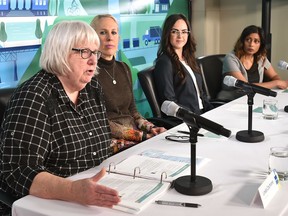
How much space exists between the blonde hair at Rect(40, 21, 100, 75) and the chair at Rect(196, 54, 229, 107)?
205 centimetres

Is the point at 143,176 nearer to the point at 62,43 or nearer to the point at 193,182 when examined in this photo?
the point at 193,182

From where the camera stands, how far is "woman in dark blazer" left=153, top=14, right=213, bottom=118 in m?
2.79

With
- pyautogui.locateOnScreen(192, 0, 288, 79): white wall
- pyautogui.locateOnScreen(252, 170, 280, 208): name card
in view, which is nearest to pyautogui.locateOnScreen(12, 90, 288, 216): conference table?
pyautogui.locateOnScreen(252, 170, 280, 208): name card

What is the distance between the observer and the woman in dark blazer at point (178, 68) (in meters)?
2.79

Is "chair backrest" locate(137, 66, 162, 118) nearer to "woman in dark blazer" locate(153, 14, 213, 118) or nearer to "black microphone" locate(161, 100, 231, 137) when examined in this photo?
"woman in dark blazer" locate(153, 14, 213, 118)

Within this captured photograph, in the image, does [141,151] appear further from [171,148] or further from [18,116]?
[18,116]

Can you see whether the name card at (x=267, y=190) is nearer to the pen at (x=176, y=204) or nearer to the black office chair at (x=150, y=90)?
the pen at (x=176, y=204)

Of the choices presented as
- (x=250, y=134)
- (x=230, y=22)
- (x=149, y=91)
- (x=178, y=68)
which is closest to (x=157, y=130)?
(x=149, y=91)

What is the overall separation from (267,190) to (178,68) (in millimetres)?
1747

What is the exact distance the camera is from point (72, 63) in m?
1.57

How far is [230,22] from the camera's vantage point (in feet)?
16.3

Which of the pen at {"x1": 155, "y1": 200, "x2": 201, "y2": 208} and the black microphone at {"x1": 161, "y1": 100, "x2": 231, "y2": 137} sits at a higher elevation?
the black microphone at {"x1": 161, "y1": 100, "x2": 231, "y2": 137}

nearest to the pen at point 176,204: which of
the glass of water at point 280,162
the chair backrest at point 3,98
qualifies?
the glass of water at point 280,162

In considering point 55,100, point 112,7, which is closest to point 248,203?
point 55,100
